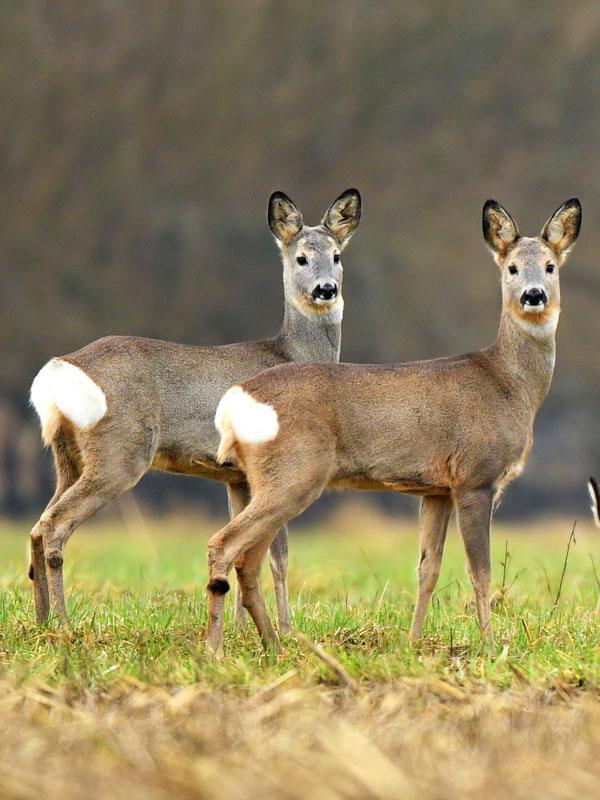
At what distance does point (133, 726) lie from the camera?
152 inches

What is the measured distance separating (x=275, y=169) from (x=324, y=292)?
12613 mm

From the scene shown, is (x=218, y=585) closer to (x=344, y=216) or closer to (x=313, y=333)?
(x=313, y=333)

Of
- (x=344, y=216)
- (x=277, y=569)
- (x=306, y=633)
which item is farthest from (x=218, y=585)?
(x=344, y=216)

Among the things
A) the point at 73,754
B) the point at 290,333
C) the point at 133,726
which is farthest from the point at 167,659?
the point at 290,333

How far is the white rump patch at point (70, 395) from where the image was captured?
6.14m

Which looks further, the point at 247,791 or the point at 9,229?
the point at 9,229

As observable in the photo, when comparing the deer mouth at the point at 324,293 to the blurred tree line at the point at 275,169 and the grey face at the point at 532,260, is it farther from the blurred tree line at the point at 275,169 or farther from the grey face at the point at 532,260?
the blurred tree line at the point at 275,169

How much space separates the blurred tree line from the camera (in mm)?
17828

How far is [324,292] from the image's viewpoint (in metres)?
7.09

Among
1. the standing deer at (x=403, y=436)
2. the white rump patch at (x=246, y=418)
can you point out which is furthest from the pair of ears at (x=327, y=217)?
the white rump patch at (x=246, y=418)

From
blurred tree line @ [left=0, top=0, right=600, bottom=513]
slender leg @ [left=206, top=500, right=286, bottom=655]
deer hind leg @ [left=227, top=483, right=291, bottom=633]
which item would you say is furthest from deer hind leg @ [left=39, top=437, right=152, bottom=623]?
blurred tree line @ [left=0, top=0, right=600, bottom=513]

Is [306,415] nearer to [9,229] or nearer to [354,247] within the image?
[9,229]

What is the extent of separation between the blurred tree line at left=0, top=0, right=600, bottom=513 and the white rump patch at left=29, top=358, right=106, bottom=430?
441 inches

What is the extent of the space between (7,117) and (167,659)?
46.3 feet
